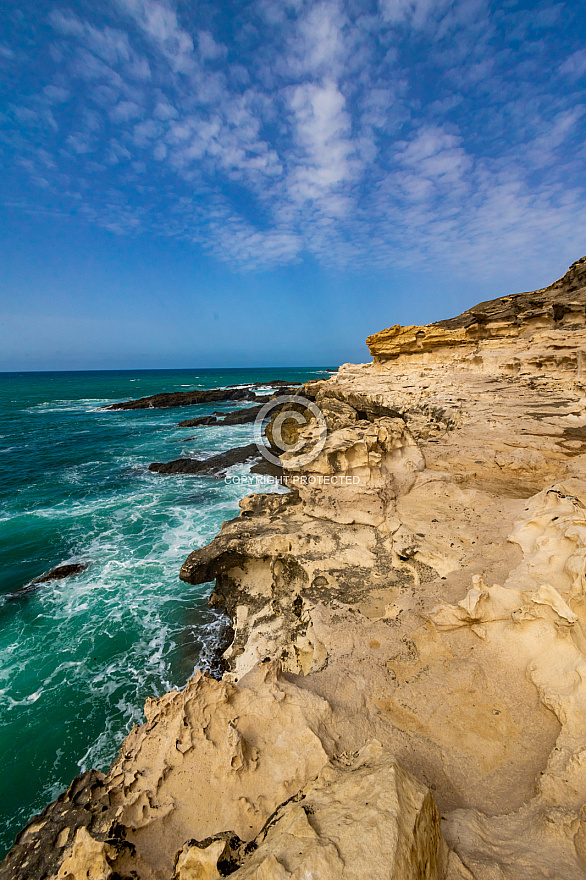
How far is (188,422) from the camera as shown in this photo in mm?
28234

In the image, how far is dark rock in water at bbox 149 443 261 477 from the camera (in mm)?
16405

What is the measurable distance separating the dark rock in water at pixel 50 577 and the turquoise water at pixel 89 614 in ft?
0.46

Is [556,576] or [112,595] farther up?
[556,576]

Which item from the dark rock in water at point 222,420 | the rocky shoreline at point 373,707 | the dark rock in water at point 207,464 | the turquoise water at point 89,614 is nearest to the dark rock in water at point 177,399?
the dark rock in water at point 222,420

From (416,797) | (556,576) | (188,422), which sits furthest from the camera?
(188,422)

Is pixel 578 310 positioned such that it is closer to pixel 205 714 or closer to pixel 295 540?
pixel 295 540

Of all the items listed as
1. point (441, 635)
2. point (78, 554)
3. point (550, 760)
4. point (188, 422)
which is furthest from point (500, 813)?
point (188, 422)

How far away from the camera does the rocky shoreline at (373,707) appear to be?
6.07 feet

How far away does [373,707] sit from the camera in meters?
3.03

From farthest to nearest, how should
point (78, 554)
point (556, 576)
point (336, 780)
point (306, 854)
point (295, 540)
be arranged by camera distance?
point (78, 554) < point (295, 540) < point (556, 576) < point (336, 780) < point (306, 854)

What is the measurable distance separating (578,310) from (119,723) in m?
16.7

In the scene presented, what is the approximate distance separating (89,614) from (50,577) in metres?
2.13

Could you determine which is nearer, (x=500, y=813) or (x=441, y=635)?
(x=500, y=813)

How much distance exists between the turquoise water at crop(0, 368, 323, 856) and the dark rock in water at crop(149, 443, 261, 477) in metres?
0.72
